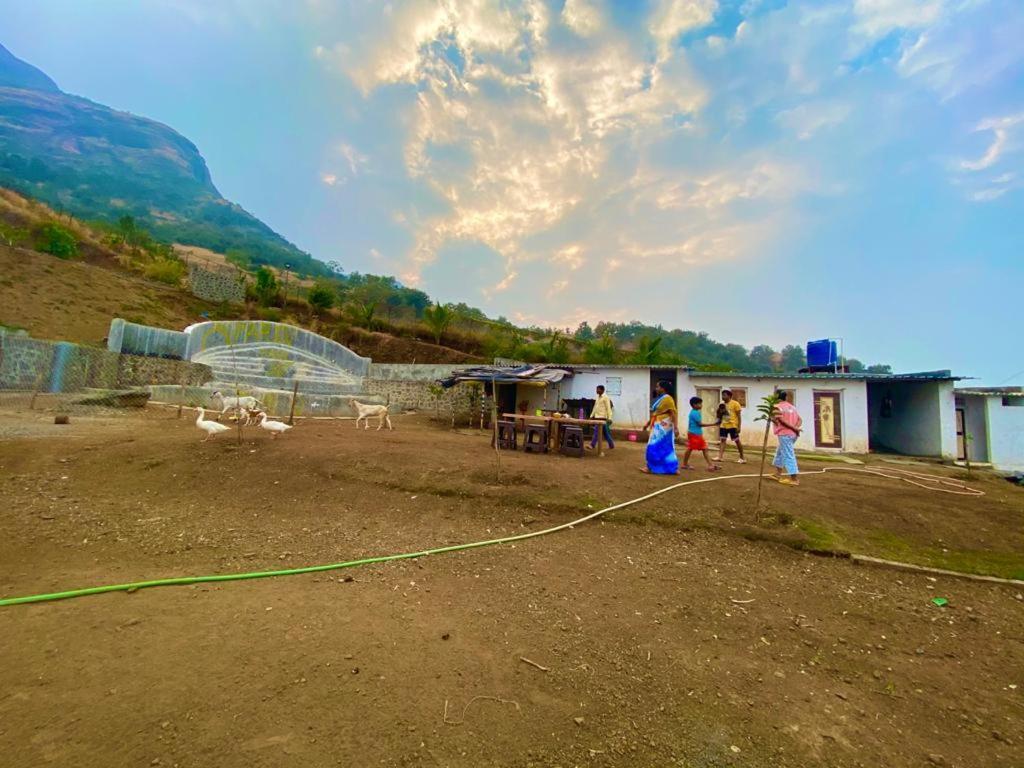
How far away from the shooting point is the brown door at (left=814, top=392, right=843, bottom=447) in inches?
515

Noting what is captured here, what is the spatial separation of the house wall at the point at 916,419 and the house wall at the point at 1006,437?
3.58ft

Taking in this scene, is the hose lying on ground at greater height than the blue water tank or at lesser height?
lesser

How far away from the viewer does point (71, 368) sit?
1377 cm

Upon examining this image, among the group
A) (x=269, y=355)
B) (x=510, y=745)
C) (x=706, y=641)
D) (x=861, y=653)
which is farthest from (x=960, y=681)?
(x=269, y=355)

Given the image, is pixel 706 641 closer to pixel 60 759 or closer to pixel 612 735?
pixel 612 735

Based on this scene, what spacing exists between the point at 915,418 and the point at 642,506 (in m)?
13.8

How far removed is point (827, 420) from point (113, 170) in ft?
491

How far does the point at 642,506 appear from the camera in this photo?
5.69 m

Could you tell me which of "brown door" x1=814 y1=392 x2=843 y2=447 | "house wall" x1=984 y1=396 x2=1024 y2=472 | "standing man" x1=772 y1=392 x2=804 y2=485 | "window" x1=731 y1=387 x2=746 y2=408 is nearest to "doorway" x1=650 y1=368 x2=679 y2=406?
"window" x1=731 y1=387 x2=746 y2=408

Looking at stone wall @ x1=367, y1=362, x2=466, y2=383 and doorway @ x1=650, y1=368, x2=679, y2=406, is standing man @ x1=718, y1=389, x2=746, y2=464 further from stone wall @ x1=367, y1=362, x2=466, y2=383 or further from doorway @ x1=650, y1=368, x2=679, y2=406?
stone wall @ x1=367, y1=362, x2=466, y2=383

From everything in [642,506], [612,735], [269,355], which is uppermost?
[269,355]

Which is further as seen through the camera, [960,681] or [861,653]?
[861,653]

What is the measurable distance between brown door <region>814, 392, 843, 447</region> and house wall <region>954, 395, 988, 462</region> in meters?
3.76

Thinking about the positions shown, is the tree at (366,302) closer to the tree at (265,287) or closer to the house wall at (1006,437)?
the tree at (265,287)
